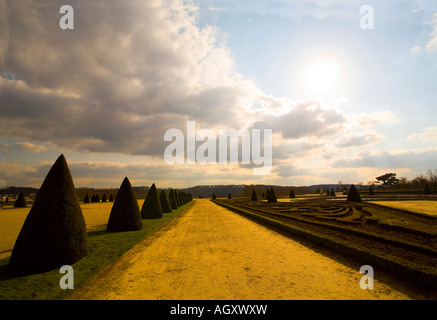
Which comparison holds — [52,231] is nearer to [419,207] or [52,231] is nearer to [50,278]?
[50,278]

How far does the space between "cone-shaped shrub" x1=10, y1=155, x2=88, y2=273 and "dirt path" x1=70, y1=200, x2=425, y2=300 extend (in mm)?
1603

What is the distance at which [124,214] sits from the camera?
12.6 meters

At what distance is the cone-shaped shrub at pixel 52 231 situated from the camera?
6.12 meters

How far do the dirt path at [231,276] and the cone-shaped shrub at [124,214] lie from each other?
4.09 meters

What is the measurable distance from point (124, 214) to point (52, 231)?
20.4ft

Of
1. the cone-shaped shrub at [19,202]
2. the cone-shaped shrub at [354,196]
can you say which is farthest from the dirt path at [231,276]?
the cone-shaped shrub at [19,202]

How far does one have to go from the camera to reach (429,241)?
8.55 metres

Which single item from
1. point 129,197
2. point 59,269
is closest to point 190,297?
point 59,269

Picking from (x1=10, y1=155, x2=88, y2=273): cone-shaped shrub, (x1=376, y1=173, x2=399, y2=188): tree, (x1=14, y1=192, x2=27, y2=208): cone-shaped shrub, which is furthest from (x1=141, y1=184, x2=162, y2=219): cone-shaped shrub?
(x1=376, y1=173, x2=399, y2=188): tree

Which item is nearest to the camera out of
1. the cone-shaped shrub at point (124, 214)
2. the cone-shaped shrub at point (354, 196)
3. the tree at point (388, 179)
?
the cone-shaped shrub at point (124, 214)

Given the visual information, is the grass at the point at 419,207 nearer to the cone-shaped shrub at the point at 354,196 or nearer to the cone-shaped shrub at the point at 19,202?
the cone-shaped shrub at the point at 354,196
